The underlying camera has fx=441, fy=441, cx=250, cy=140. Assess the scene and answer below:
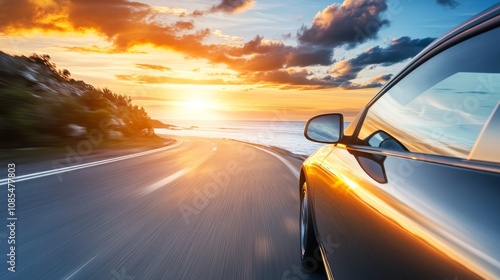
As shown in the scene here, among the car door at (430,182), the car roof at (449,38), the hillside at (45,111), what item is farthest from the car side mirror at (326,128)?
the hillside at (45,111)

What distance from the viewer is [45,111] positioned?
16719 millimetres

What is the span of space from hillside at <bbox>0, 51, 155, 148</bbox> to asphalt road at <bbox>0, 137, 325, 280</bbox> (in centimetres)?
684

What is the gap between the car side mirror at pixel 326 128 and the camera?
11.0 feet

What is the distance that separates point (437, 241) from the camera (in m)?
1.24

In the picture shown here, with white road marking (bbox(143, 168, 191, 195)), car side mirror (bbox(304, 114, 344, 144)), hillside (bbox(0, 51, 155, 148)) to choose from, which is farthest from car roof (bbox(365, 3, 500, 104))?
hillside (bbox(0, 51, 155, 148))

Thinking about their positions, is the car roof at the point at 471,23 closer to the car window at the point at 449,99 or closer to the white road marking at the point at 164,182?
the car window at the point at 449,99

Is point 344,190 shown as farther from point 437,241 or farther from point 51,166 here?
point 51,166

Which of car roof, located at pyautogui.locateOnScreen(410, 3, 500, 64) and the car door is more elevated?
car roof, located at pyautogui.locateOnScreen(410, 3, 500, 64)

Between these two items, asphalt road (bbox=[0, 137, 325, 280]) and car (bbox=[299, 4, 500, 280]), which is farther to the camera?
asphalt road (bbox=[0, 137, 325, 280])

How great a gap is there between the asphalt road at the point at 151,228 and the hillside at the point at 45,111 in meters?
6.84

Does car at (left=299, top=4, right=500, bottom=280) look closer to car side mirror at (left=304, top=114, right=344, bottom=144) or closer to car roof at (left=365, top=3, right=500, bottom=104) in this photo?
car roof at (left=365, top=3, right=500, bottom=104)

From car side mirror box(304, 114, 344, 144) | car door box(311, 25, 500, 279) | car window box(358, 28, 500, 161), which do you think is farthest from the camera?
car side mirror box(304, 114, 344, 144)

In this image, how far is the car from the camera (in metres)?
1.19

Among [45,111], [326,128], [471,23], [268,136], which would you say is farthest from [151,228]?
A: [268,136]
